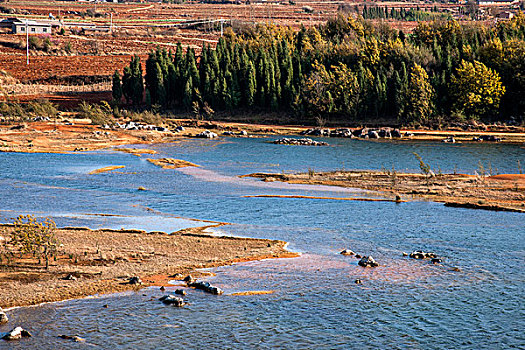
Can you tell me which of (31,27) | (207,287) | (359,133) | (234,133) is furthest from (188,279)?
(31,27)

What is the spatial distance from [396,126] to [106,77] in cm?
5689

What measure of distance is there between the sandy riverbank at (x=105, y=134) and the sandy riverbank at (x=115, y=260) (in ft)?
111

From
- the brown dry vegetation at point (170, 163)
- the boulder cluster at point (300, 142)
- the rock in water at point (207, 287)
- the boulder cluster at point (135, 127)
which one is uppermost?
the boulder cluster at point (135, 127)

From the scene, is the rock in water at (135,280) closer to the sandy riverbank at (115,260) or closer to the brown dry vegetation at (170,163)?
the sandy riverbank at (115,260)

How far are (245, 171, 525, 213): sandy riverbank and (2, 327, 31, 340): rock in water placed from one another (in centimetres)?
2534

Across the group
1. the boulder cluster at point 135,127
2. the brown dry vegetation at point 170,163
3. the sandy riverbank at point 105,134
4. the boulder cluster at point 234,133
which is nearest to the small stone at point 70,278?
the brown dry vegetation at point 170,163

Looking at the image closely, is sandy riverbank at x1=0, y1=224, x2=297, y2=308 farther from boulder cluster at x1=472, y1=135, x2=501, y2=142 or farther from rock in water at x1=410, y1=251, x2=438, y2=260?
boulder cluster at x1=472, y1=135, x2=501, y2=142

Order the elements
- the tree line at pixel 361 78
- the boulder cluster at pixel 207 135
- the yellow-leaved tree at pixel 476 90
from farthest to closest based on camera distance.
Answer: the tree line at pixel 361 78
the yellow-leaved tree at pixel 476 90
the boulder cluster at pixel 207 135

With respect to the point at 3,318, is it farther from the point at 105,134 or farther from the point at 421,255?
the point at 105,134

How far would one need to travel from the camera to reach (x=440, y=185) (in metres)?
42.3

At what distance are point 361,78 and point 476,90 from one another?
523 inches

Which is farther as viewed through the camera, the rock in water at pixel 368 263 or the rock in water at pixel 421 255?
the rock in water at pixel 421 255

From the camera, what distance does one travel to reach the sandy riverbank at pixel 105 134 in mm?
61700

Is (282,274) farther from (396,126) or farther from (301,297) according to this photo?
(396,126)
